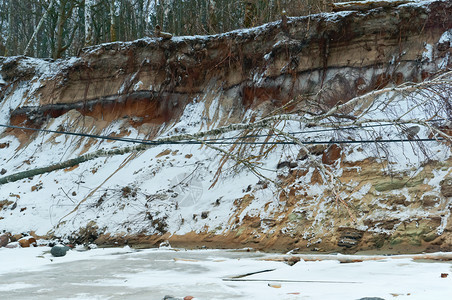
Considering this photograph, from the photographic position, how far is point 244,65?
10867mm

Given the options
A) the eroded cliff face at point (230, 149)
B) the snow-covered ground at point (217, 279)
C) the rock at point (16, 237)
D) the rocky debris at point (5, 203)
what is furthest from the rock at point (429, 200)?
the rocky debris at point (5, 203)

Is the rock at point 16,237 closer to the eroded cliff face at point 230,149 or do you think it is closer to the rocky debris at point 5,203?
the eroded cliff face at point 230,149

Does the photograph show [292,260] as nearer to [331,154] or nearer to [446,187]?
[446,187]

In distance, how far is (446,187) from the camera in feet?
22.1

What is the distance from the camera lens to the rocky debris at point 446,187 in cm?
668

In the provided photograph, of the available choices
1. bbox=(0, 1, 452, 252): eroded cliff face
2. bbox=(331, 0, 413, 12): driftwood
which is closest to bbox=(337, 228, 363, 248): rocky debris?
bbox=(0, 1, 452, 252): eroded cliff face

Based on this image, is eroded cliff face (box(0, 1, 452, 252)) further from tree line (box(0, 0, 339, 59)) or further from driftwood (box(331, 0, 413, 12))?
tree line (box(0, 0, 339, 59))

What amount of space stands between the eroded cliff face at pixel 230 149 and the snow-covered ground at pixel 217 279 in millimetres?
1311

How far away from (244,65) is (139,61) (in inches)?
108

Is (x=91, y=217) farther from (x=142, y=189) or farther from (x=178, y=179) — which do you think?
(x=178, y=179)

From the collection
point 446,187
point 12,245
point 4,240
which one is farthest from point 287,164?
point 4,240

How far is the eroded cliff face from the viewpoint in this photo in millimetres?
7129

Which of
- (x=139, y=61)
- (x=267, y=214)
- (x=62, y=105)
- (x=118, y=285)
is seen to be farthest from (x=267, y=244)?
(x=62, y=105)

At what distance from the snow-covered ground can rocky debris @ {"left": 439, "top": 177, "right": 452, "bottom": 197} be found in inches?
84.3
